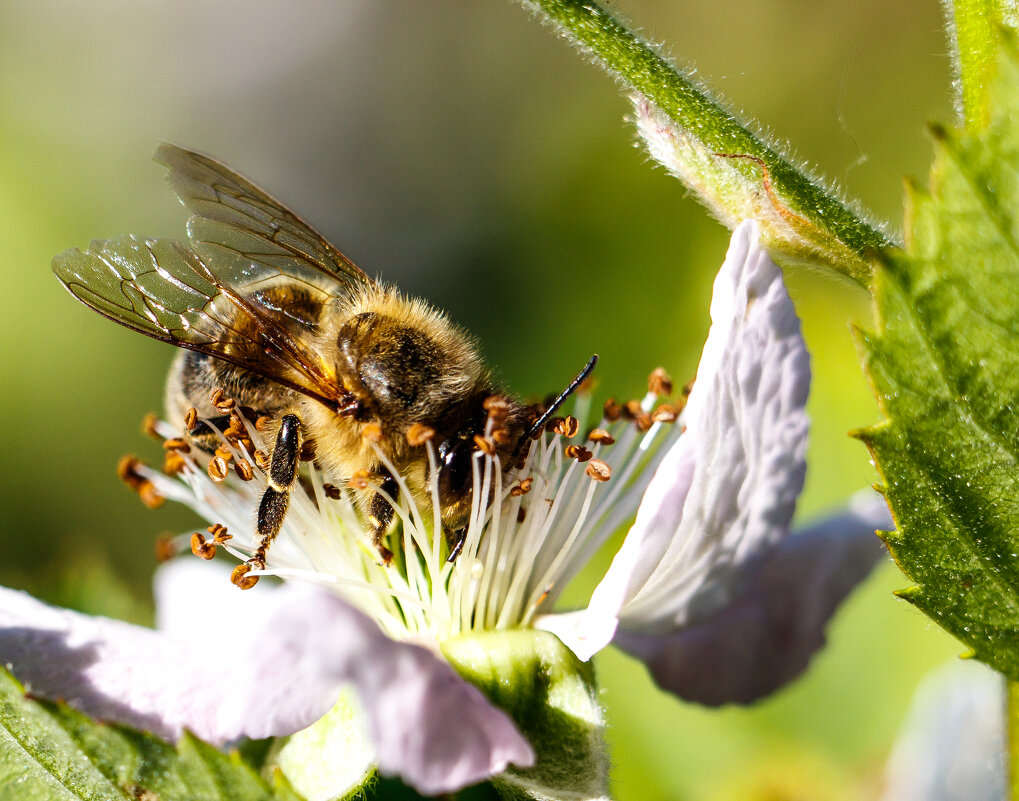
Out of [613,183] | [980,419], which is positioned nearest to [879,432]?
[980,419]

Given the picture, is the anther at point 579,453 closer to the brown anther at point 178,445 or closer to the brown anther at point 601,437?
the brown anther at point 601,437

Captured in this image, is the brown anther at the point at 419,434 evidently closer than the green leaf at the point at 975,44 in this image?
No

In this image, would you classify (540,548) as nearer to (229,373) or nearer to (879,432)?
(229,373)

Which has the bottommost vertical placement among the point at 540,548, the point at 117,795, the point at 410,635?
the point at 117,795

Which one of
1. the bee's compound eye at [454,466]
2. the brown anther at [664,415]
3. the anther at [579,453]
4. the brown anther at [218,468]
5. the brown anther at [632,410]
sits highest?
the brown anther at [664,415]

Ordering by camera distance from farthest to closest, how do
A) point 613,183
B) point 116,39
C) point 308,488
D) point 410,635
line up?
point 116,39
point 613,183
point 308,488
point 410,635

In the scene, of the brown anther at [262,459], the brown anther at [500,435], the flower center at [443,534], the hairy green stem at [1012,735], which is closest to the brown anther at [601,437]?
the flower center at [443,534]

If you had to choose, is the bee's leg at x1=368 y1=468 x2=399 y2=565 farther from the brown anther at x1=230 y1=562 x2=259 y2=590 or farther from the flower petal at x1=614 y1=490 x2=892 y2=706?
the flower petal at x1=614 y1=490 x2=892 y2=706
